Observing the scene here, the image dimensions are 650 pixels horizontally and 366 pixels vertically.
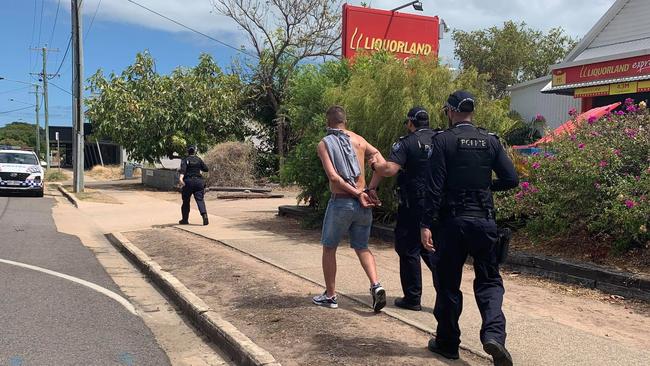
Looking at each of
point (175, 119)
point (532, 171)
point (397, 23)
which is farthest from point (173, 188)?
point (532, 171)

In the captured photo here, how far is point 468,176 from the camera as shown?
13.1 ft

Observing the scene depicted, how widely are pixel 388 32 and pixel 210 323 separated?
1401 cm

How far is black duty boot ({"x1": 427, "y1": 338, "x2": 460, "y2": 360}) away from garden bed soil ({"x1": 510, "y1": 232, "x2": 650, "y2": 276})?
124 inches

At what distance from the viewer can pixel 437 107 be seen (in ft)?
31.3

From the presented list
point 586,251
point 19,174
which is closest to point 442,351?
point 586,251

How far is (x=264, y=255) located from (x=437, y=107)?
3713mm

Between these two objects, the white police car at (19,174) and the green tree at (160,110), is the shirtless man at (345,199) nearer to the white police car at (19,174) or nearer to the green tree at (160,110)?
the white police car at (19,174)

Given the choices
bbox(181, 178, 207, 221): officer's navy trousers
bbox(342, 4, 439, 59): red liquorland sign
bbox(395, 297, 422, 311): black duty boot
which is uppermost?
bbox(342, 4, 439, 59): red liquorland sign

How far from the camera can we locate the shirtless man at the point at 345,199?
204 inches

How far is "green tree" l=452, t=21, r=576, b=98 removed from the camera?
121 feet

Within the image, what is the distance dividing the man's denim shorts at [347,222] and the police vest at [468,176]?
131 centimetres

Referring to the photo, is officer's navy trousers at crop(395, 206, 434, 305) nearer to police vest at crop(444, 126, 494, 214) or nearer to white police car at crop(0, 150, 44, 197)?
police vest at crop(444, 126, 494, 214)

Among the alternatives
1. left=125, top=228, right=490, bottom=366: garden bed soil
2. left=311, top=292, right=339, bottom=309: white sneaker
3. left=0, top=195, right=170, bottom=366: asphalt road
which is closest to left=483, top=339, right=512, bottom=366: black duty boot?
left=125, top=228, right=490, bottom=366: garden bed soil

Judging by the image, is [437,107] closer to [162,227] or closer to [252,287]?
[252,287]
